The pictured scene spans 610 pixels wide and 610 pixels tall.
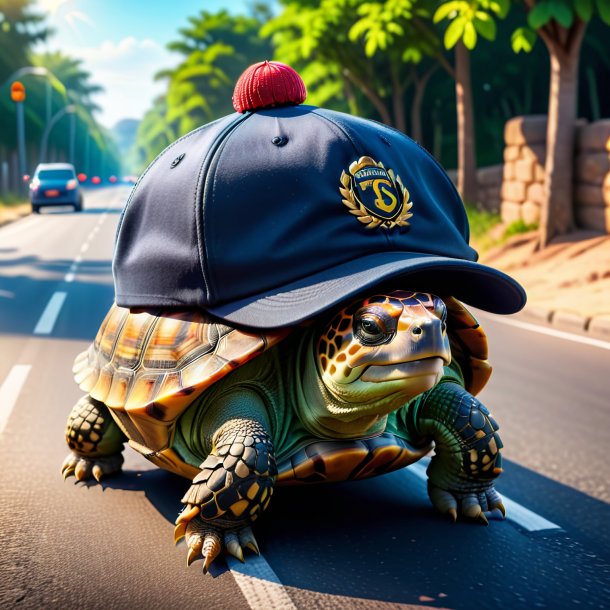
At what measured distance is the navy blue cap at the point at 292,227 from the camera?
2957 mm

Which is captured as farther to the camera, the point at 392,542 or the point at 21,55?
the point at 21,55

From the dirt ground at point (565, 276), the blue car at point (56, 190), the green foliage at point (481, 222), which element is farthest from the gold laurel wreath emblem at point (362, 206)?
the green foliage at point (481, 222)

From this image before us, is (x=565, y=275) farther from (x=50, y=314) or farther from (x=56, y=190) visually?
(x=56, y=190)

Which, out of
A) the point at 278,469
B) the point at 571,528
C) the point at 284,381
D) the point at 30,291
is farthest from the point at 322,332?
the point at 30,291

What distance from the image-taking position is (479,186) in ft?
69.5

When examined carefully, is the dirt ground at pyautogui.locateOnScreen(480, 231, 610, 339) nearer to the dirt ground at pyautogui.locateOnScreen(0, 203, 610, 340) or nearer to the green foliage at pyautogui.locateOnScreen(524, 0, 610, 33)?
the dirt ground at pyautogui.locateOnScreen(0, 203, 610, 340)

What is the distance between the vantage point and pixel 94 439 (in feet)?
12.5

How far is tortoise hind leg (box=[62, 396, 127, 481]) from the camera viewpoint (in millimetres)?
3795

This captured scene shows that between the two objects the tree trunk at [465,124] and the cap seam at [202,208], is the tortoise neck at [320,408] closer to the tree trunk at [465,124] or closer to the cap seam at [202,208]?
the cap seam at [202,208]

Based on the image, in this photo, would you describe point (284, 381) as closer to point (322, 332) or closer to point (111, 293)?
point (322, 332)

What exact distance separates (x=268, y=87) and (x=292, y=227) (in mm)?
732

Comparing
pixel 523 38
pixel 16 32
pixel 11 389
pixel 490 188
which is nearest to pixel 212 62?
pixel 16 32

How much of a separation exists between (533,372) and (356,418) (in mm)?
4820

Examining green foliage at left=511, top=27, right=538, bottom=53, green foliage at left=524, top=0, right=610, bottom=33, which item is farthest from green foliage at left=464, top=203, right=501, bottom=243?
green foliage at left=524, top=0, right=610, bottom=33
